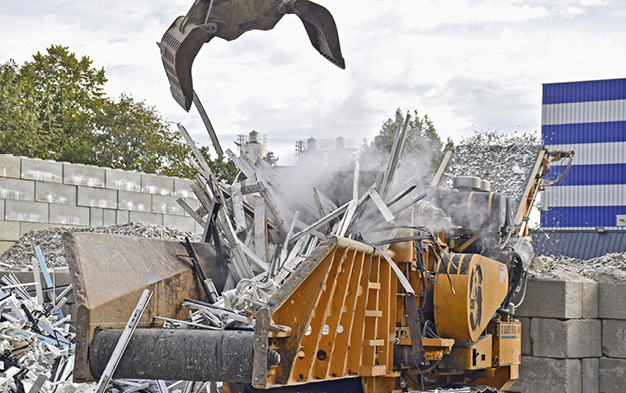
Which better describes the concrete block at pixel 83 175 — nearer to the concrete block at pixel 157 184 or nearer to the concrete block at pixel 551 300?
the concrete block at pixel 157 184

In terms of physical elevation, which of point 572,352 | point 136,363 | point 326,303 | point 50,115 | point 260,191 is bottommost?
point 572,352

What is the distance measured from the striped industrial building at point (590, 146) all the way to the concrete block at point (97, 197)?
26.7 m

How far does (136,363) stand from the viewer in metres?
4.60

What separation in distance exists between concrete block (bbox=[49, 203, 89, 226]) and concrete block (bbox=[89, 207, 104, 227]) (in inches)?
3.3

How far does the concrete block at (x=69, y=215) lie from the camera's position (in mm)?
13312

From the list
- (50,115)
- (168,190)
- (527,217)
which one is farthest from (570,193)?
(527,217)

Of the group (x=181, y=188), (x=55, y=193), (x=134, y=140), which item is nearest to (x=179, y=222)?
(x=181, y=188)

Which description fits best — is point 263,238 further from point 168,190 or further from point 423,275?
point 168,190

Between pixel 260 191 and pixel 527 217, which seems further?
pixel 527 217

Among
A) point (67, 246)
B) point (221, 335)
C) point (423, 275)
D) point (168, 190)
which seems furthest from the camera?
point (168, 190)

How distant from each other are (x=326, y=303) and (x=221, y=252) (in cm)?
193

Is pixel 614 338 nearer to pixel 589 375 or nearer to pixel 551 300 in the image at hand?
pixel 589 375

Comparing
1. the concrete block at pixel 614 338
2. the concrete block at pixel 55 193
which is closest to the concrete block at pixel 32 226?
the concrete block at pixel 55 193

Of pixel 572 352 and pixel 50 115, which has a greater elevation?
pixel 50 115
